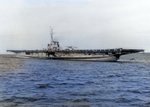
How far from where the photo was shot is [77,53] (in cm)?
7994

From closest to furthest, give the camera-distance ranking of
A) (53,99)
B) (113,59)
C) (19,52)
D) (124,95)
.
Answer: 1. (53,99)
2. (124,95)
3. (113,59)
4. (19,52)

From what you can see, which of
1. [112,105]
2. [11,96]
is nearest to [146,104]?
[112,105]

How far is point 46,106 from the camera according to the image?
44.0 feet

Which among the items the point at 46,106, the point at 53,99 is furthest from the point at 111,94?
the point at 46,106

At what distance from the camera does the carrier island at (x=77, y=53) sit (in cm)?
6912

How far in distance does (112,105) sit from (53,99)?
4.24m

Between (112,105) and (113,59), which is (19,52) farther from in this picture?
(112,105)

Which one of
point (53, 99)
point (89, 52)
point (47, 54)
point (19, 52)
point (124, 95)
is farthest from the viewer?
point (19, 52)

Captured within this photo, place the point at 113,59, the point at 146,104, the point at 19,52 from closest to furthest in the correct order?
the point at 146,104 → the point at 113,59 → the point at 19,52

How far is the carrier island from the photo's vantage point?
2721 inches

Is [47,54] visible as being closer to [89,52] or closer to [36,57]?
[36,57]

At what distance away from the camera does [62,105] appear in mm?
13773

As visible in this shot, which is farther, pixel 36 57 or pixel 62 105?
pixel 36 57

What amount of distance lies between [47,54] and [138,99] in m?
78.5
